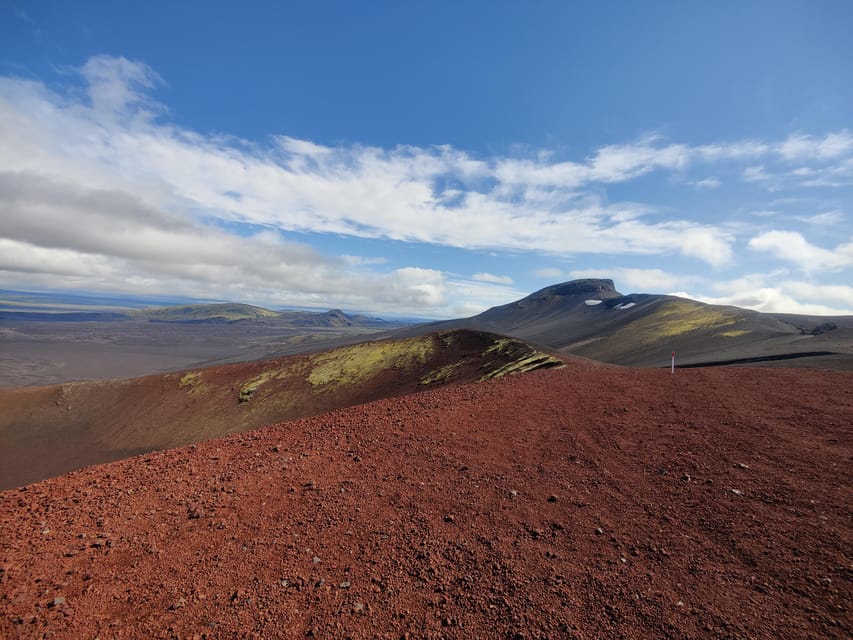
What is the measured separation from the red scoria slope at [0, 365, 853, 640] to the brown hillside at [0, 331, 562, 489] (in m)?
14.4

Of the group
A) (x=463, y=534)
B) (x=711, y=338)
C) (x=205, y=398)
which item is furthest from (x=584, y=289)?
(x=463, y=534)

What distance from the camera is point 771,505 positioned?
7.14 meters

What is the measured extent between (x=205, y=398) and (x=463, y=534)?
3602 centimetres

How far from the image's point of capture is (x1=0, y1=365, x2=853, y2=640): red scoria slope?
5.19 metres

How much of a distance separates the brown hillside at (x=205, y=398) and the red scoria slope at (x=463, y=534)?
14.4 metres

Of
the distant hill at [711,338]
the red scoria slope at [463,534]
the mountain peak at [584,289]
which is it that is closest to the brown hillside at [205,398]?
the red scoria slope at [463,534]

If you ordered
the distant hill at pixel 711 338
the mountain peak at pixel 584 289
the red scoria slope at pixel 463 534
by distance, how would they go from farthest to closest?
the mountain peak at pixel 584 289 → the distant hill at pixel 711 338 → the red scoria slope at pixel 463 534

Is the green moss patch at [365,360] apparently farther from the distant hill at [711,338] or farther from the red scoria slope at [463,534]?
the red scoria slope at [463,534]

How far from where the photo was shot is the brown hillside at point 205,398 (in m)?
30.1

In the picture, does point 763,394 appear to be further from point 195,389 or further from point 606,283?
point 606,283

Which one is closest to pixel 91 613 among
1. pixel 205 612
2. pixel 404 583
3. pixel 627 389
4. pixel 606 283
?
pixel 205 612

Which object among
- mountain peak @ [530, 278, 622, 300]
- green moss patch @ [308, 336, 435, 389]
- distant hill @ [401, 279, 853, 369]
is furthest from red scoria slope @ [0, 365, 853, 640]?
mountain peak @ [530, 278, 622, 300]

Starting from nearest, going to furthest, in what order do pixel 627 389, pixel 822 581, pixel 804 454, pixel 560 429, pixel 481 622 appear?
pixel 481 622
pixel 822 581
pixel 804 454
pixel 560 429
pixel 627 389

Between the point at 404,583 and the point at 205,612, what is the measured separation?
2.82 m
